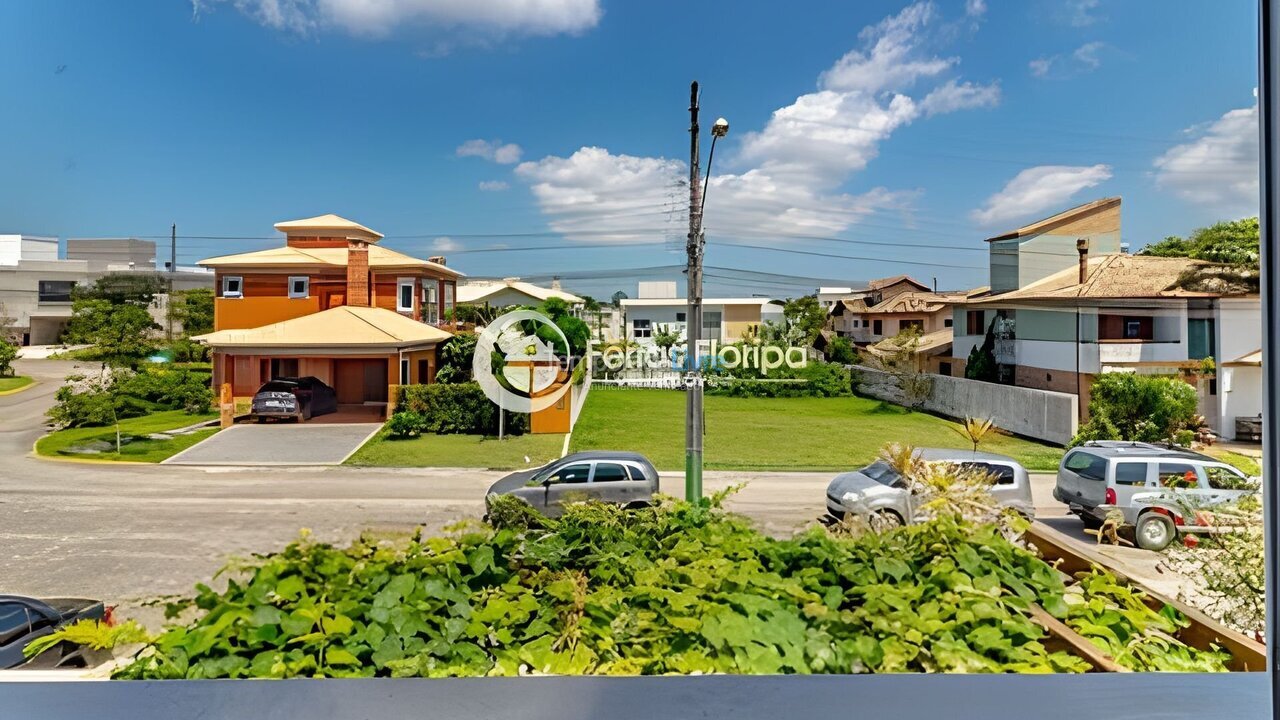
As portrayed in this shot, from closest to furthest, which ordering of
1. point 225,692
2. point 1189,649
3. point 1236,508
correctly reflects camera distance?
point 225,692 → point 1189,649 → point 1236,508

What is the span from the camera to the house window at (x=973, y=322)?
8.17 ft

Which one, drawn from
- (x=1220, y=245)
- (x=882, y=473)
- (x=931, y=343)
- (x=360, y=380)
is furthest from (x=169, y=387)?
(x=1220, y=245)

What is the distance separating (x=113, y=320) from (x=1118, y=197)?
10.5 feet

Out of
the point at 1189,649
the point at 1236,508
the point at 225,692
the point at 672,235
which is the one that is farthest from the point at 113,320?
the point at 1236,508

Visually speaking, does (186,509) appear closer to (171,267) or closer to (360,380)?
(360,380)

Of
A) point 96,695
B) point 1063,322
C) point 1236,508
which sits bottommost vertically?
point 96,695

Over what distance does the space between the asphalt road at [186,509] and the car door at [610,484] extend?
0.13 metres

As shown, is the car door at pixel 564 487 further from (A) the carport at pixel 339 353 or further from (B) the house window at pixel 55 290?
(B) the house window at pixel 55 290

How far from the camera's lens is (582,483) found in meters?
2.36

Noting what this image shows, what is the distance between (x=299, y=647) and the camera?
1.91m

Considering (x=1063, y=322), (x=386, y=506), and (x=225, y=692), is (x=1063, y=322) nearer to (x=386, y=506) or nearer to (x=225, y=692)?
(x=386, y=506)

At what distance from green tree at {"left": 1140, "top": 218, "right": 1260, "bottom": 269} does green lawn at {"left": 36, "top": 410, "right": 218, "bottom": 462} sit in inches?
123

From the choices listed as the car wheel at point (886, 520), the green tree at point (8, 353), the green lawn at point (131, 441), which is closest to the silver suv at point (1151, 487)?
the car wheel at point (886, 520)

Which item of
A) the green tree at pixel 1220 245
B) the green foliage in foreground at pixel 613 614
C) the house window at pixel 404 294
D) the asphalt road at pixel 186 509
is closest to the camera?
the green foliage in foreground at pixel 613 614
